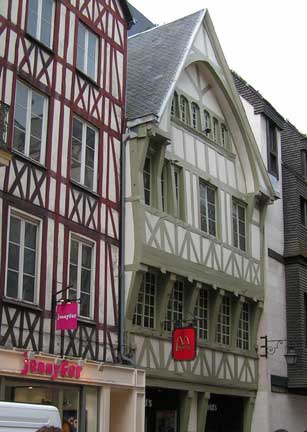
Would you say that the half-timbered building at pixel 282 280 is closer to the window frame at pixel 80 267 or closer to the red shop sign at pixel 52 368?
the window frame at pixel 80 267

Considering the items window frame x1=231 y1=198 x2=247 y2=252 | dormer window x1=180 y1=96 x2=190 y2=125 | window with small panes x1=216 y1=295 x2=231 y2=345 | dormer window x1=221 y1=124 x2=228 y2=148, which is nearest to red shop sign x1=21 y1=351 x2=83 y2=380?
window with small panes x1=216 y1=295 x2=231 y2=345

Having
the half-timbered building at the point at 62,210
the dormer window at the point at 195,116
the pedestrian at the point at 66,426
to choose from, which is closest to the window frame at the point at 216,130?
the dormer window at the point at 195,116

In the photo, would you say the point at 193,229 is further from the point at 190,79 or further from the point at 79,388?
the point at 79,388

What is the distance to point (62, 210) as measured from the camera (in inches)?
559

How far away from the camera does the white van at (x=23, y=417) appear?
611 cm

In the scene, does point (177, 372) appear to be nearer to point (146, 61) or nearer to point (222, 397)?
point (222, 397)

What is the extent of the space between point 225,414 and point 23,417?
14.3 meters

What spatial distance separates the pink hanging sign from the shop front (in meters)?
0.59

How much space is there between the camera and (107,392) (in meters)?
14.5

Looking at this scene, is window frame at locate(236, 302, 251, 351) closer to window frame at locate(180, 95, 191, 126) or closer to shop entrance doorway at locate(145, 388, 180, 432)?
shop entrance doorway at locate(145, 388, 180, 432)

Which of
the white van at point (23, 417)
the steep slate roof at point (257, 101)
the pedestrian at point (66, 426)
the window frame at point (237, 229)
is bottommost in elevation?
the pedestrian at point (66, 426)

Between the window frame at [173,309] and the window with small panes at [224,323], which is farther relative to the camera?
the window with small panes at [224,323]

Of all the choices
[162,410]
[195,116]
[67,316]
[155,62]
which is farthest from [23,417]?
[195,116]

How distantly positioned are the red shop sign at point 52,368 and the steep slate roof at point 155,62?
5.85 metres
